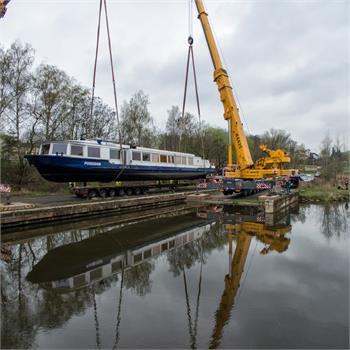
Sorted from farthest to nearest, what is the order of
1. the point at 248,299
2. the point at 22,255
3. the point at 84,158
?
the point at 84,158, the point at 22,255, the point at 248,299

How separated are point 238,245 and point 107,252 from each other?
138 inches

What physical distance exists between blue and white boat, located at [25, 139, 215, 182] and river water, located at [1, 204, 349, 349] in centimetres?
510

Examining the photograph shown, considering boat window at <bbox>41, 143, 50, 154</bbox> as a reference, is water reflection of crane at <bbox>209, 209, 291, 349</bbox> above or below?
below

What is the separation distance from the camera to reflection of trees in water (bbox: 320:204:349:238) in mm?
9445

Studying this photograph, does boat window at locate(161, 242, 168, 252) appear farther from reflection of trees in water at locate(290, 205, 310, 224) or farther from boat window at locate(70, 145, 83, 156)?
boat window at locate(70, 145, 83, 156)

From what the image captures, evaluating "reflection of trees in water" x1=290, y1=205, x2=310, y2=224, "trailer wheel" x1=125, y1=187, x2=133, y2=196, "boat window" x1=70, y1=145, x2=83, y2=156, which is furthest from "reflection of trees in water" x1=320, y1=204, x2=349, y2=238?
"boat window" x1=70, y1=145, x2=83, y2=156

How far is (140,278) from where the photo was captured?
18.3ft

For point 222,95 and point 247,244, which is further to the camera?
point 222,95

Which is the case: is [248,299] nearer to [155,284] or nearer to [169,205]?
A: [155,284]

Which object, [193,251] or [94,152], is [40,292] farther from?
[94,152]

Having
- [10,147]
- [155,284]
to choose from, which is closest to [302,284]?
[155,284]

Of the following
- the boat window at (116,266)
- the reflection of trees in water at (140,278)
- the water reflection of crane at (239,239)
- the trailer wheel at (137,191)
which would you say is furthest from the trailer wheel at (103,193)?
the reflection of trees in water at (140,278)

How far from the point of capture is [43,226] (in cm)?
1045

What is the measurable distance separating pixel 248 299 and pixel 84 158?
1175 cm
